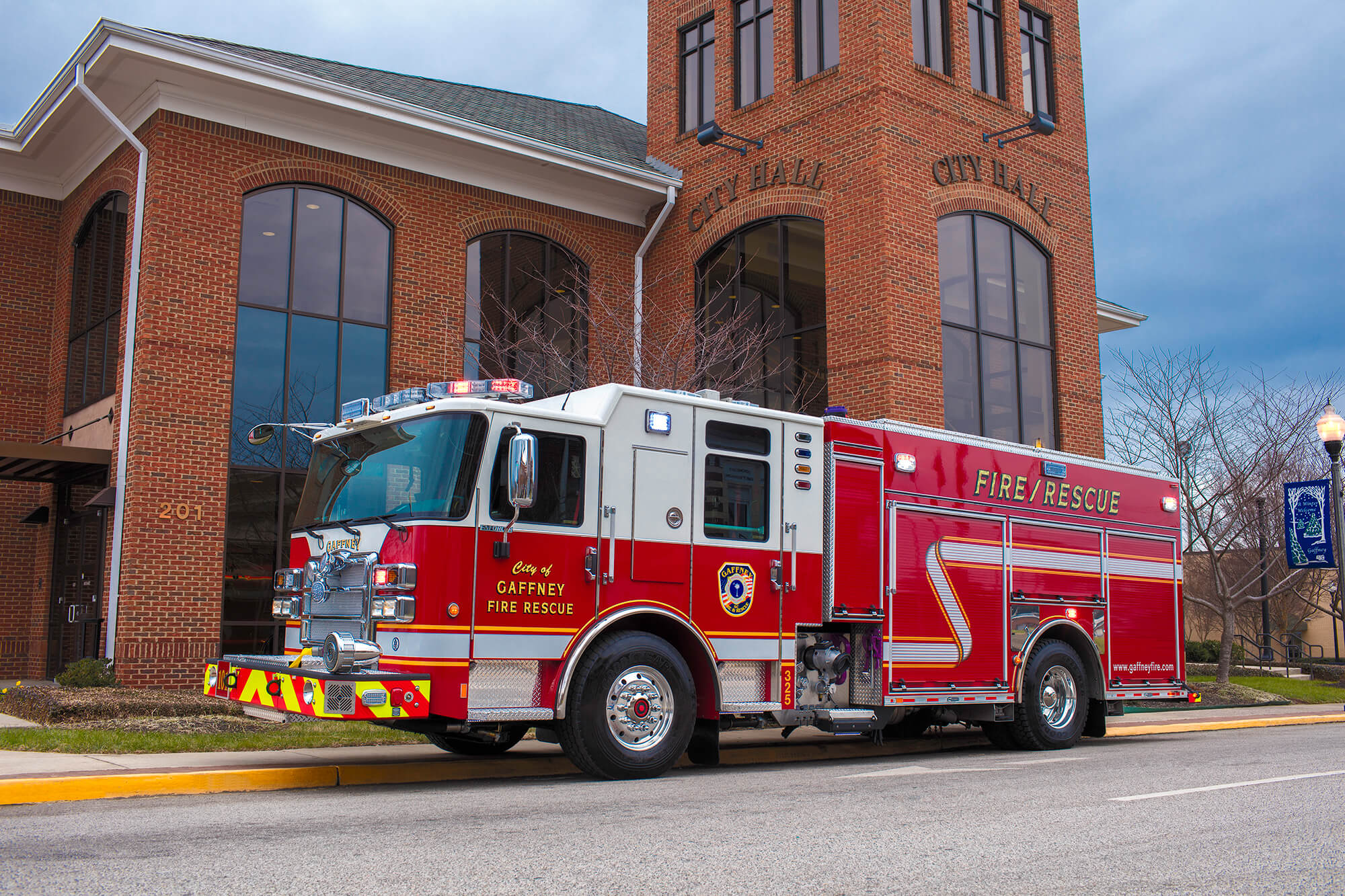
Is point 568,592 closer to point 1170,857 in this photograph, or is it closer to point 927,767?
point 927,767

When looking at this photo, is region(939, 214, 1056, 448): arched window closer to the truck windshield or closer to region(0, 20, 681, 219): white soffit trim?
region(0, 20, 681, 219): white soffit trim

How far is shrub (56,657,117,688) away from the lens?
42.7 feet

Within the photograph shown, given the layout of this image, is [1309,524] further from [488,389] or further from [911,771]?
[488,389]

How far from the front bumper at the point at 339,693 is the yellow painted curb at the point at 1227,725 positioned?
921 centimetres

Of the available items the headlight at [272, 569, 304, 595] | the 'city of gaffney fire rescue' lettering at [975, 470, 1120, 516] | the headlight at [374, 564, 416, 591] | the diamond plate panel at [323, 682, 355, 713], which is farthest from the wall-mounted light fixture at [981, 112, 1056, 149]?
the diamond plate panel at [323, 682, 355, 713]

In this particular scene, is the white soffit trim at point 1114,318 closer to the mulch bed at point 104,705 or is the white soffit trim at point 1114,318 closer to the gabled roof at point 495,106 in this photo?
the gabled roof at point 495,106

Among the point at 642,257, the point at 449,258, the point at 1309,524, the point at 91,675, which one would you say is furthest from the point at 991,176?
the point at 91,675

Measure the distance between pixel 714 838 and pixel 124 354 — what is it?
11.4 m

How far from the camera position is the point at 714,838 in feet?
19.2

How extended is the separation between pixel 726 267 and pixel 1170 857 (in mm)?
13760

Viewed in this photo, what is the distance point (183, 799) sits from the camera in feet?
24.0

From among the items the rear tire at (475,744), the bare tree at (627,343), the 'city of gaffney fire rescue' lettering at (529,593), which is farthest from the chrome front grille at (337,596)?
the bare tree at (627,343)

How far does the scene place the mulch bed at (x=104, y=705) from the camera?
35.2 ft

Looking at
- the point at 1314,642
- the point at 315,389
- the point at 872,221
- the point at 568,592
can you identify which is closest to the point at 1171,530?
the point at 872,221
